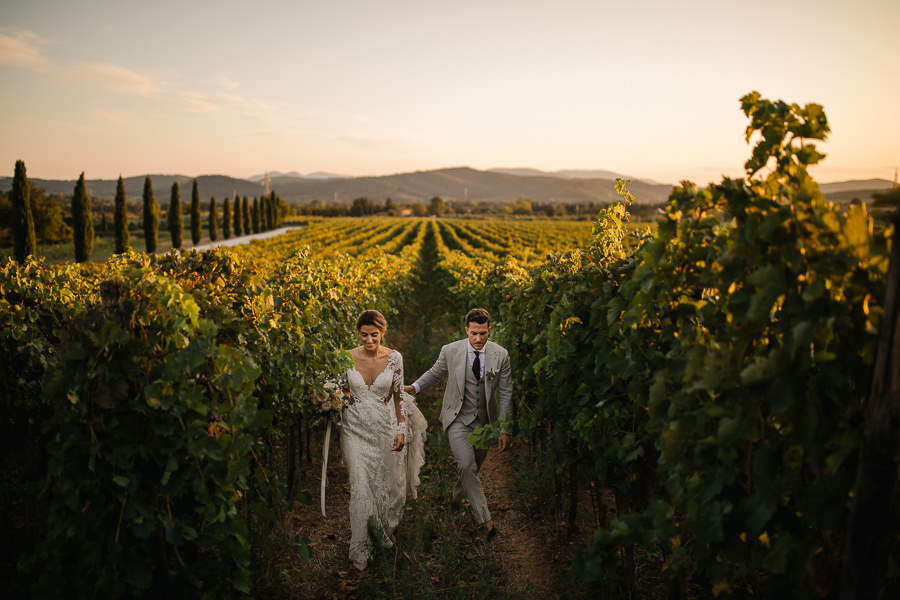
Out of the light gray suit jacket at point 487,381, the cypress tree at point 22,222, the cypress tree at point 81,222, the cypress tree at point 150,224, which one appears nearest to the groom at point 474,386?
the light gray suit jacket at point 487,381

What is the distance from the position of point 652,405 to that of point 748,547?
70 cm

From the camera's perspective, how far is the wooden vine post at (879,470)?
5.50ft

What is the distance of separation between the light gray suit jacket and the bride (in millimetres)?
430

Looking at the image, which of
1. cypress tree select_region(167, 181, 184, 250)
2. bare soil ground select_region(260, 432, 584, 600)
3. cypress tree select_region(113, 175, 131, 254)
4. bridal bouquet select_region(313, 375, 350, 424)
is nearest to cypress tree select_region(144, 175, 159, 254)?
cypress tree select_region(113, 175, 131, 254)

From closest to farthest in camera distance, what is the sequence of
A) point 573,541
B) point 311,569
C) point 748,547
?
point 748,547 < point 311,569 < point 573,541

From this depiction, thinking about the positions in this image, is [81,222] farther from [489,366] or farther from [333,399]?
[489,366]

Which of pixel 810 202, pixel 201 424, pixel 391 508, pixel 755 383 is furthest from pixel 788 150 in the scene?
pixel 391 508

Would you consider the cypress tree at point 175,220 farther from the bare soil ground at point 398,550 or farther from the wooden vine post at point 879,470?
the wooden vine post at point 879,470

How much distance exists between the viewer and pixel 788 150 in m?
2.24

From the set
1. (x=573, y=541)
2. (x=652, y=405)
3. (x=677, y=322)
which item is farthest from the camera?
(x=573, y=541)

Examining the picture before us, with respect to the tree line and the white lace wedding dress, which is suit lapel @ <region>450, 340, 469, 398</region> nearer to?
the white lace wedding dress

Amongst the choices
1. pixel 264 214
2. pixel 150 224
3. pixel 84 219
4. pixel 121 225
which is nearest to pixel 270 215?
pixel 264 214

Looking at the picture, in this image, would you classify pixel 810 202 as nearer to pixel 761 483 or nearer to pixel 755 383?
pixel 755 383

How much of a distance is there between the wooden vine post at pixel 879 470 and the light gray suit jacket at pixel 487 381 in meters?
3.27
